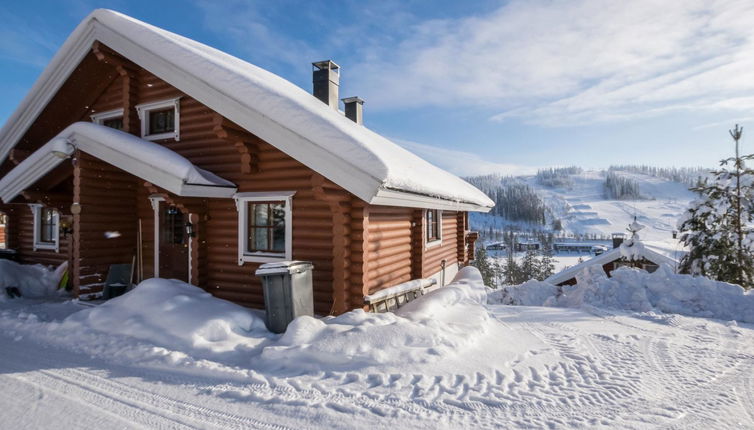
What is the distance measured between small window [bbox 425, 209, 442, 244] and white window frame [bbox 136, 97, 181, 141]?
6.65 meters

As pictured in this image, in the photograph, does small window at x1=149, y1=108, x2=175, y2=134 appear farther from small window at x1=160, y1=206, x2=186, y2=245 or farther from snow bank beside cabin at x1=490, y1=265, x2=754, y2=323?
snow bank beside cabin at x1=490, y1=265, x2=754, y2=323

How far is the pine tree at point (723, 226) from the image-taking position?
11891 millimetres

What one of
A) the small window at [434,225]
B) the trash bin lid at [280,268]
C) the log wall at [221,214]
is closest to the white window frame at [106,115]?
the log wall at [221,214]

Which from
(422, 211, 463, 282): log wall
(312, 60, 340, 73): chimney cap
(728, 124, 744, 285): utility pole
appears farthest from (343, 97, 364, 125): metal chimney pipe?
(728, 124, 744, 285): utility pole

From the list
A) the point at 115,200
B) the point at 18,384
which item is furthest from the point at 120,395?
the point at 115,200

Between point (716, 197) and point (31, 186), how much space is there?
66.0ft

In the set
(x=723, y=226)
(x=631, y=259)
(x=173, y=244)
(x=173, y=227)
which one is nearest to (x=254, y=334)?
(x=173, y=244)

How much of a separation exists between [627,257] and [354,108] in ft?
42.5

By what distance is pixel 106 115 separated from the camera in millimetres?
9781

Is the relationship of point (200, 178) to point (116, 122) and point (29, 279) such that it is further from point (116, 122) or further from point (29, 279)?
point (29, 279)

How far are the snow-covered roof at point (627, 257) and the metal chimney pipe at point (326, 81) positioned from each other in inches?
493

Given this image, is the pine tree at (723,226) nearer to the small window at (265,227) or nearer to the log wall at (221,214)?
the log wall at (221,214)

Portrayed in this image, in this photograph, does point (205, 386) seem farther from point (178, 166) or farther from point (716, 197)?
point (716, 197)

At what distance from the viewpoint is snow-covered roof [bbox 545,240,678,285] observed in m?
15.5
